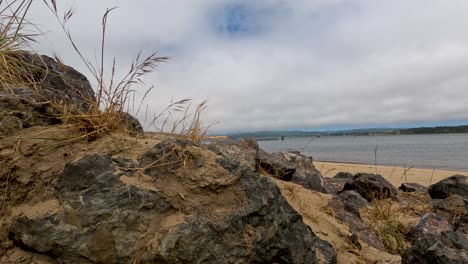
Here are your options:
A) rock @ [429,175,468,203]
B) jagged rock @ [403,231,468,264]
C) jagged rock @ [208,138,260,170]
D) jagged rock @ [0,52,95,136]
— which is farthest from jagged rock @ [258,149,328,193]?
rock @ [429,175,468,203]

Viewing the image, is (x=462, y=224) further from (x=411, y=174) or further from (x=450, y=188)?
(x=411, y=174)

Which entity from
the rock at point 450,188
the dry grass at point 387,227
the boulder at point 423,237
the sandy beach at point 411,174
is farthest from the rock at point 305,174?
the sandy beach at point 411,174

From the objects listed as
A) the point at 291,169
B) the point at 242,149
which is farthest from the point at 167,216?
the point at 291,169

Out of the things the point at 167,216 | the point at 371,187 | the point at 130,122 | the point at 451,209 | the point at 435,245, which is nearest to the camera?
the point at 167,216

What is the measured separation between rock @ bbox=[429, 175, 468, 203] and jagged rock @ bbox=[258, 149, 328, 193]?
3.50m

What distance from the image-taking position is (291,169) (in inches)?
178

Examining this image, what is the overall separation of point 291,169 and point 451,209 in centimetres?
253

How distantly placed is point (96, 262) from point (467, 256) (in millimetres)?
2809

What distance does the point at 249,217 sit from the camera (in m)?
2.46

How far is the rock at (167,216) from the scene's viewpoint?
2.19 metres

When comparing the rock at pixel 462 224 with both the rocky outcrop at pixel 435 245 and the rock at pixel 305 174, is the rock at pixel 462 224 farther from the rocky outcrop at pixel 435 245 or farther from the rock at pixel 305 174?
the rock at pixel 305 174

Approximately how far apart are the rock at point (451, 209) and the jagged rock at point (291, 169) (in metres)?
1.88

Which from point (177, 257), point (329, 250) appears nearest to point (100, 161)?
point (177, 257)

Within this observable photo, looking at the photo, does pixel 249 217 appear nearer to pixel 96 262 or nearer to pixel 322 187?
pixel 96 262
